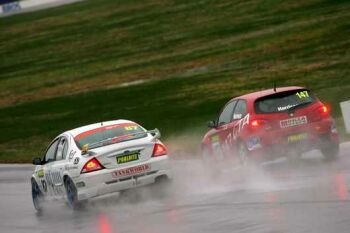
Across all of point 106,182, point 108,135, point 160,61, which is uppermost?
point 160,61

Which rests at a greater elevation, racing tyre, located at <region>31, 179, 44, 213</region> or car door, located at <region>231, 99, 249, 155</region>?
car door, located at <region>231, 99, 249, 155</region>

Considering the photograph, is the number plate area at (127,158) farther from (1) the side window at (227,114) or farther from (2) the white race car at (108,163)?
(1) the side window at (227,114)

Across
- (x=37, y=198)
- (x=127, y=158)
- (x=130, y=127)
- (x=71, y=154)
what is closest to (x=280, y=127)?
(x=130, y=127)

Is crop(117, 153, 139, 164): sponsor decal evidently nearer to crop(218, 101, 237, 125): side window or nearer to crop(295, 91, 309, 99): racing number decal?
crop(218, 101, 237, 125): side window

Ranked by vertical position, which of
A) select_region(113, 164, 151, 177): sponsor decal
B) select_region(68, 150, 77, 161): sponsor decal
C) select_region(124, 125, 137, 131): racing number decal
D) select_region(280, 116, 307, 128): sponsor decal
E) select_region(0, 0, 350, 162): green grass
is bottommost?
select_region(113, 164, 151, 177): sponsor decal

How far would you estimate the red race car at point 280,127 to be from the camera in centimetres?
1820

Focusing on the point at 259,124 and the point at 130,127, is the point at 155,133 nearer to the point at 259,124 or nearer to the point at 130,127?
the point at 130,127

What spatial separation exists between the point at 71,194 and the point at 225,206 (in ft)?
11.4

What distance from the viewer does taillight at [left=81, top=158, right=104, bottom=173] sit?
1684 cm

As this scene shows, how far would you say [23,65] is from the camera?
52.3 meters

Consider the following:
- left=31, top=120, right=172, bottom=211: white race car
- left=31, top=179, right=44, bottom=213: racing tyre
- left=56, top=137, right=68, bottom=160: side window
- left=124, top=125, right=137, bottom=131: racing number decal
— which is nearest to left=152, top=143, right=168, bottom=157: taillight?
left=31, top=120, right=172, bottom=211: white race car

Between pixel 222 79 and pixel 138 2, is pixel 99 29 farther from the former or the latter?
pixel 222 79

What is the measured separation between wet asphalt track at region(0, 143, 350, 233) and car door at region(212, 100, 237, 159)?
0.38m

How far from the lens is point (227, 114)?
19.8 m
